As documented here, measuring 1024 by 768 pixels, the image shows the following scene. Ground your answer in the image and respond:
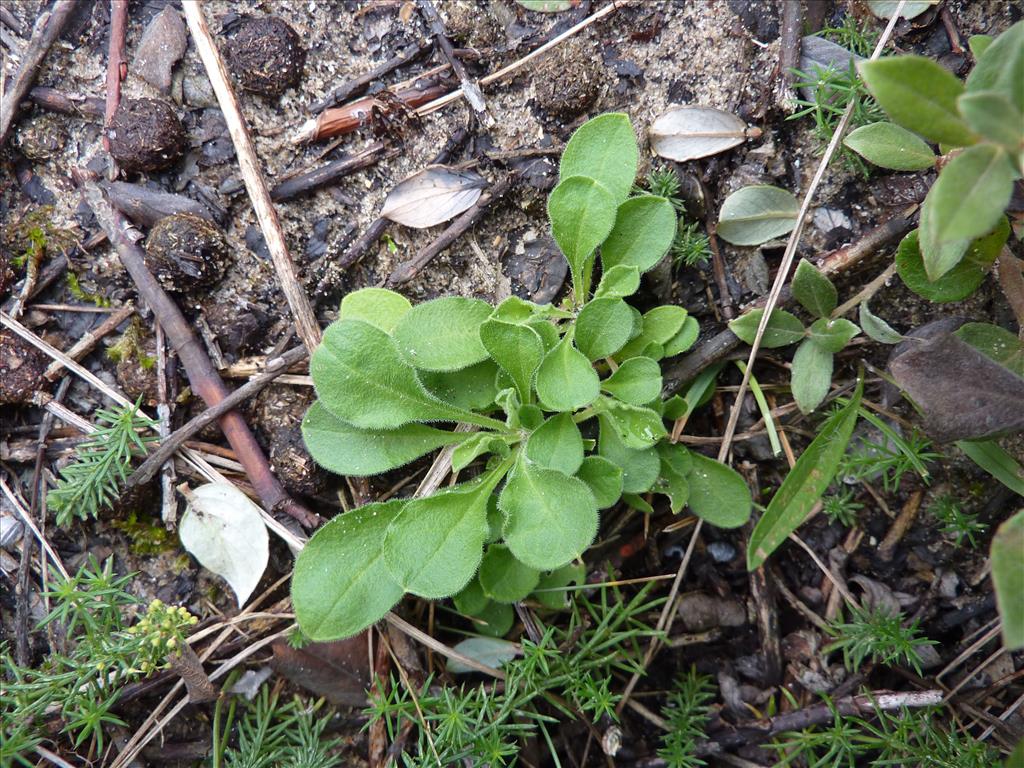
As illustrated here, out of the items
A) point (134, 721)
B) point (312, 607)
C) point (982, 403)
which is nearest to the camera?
point (982, 403)

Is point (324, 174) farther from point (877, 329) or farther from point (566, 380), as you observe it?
point (877, 329)

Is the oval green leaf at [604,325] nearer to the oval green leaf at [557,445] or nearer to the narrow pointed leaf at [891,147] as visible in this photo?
the oval green leaf at [557,445]

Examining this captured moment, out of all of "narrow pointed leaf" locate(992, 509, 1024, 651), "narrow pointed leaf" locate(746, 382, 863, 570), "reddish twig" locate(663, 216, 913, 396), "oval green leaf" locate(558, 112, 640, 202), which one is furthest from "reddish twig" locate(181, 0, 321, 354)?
"narrow pointed leaf" locate(992, 509, 1024, 651)

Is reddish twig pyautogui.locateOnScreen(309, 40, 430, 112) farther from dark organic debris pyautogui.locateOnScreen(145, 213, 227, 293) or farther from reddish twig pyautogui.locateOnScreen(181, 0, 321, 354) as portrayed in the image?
dark organic debris pyautogui.locateOnScreen(145, 213, 227, 293)

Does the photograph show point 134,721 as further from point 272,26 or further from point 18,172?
point 272,26

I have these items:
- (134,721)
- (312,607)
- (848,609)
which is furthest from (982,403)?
(134,721)

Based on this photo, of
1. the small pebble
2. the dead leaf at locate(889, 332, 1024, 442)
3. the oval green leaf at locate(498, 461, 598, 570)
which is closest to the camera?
the dead leaf at locate(889, 332, 1024, 442)

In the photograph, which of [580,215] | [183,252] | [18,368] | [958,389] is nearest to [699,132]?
[580,215]
